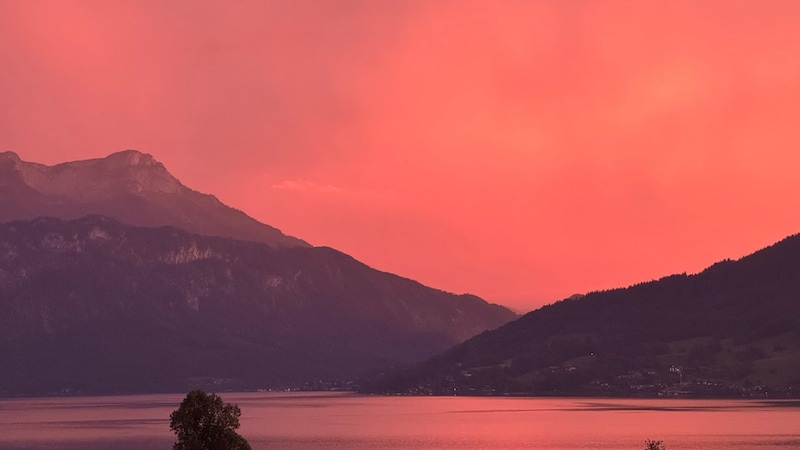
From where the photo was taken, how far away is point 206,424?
12006cm

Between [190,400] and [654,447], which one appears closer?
[654,447]

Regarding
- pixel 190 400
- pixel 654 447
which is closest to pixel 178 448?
pixel 190 400

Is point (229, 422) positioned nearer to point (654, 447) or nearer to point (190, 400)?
point (190, 400)

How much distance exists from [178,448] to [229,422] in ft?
18.7

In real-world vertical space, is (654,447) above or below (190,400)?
below

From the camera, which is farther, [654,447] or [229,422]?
[229,422]

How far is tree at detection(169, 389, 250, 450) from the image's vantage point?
119 meters

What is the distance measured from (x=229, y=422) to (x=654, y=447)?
38.6 metres

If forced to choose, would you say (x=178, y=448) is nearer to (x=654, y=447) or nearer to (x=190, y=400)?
(x=190, y=400)

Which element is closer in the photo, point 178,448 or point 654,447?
point 654,447

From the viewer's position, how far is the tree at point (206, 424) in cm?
11881

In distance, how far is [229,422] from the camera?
11844 centimetres

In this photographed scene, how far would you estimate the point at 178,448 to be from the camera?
393ft

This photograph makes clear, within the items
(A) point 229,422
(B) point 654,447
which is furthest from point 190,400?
(B) point 654,447
